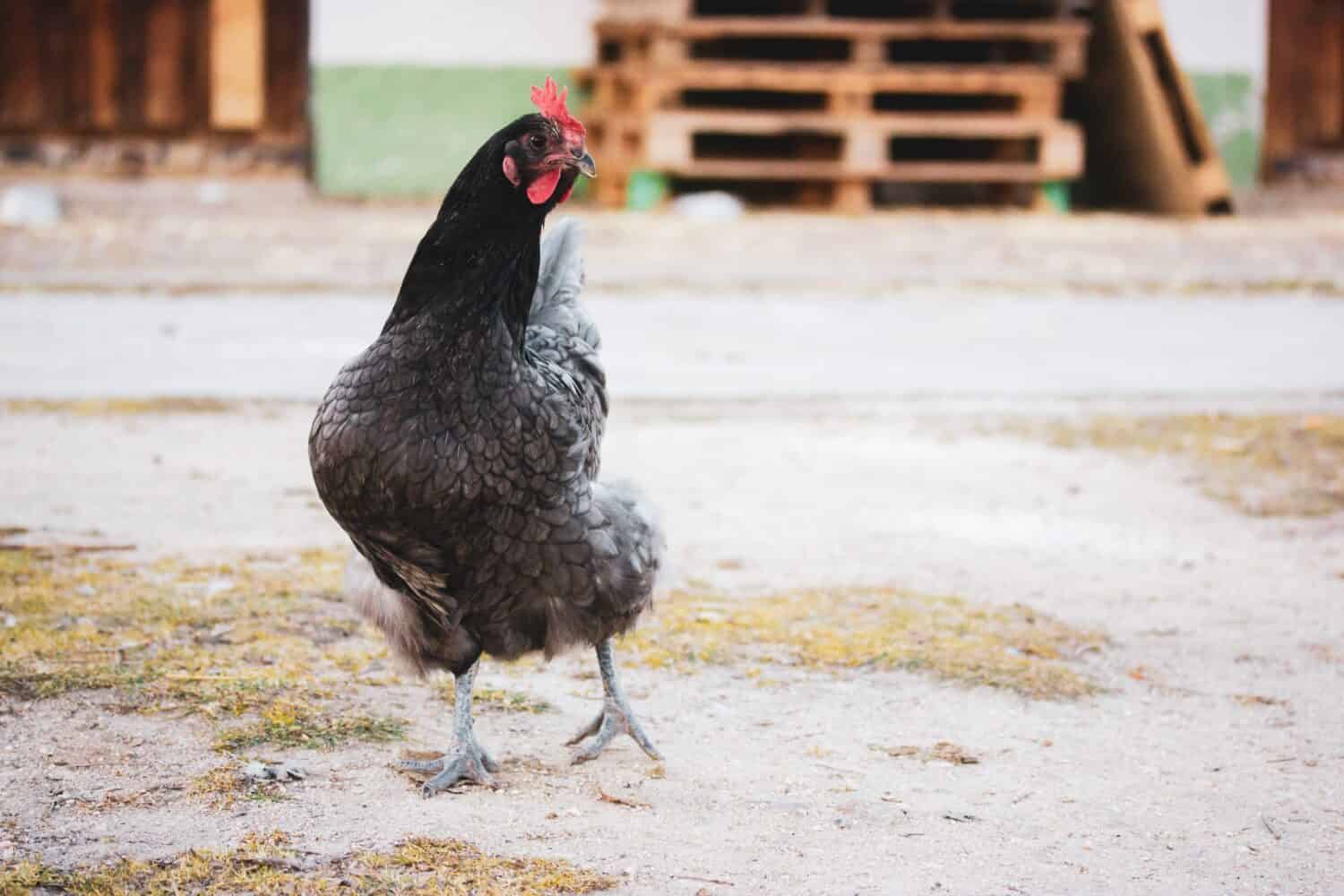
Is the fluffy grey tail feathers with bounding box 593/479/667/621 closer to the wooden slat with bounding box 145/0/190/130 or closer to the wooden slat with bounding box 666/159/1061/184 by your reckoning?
the wooden slat with bounding box 666/159/1061/184

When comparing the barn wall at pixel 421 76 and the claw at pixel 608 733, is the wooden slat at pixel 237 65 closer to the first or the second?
the barn wall at pixel 421 76

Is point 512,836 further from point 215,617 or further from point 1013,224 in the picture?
point 1013,224

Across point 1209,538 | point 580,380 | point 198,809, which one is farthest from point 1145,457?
point 198,809

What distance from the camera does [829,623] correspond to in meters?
4.21

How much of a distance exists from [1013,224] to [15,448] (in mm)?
7118

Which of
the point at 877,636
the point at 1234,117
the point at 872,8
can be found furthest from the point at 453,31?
the point at 877,636

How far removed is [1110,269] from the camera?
31.7 feet

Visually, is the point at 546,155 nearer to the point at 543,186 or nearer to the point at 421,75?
the point at 543,186

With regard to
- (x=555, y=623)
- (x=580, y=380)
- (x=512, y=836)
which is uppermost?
(x=580, y=380)

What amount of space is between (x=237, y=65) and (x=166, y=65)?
0.57 meters

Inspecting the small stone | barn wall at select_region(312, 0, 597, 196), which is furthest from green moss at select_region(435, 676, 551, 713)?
barn wall at select_region(312, 0, 597, 196)

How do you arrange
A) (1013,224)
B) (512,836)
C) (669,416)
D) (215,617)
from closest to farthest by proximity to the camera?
(512,836) → (215,617) → (669,416) → (1013,224)

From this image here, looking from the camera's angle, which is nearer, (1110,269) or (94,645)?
(94,645)

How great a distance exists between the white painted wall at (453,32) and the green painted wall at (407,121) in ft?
0.33
